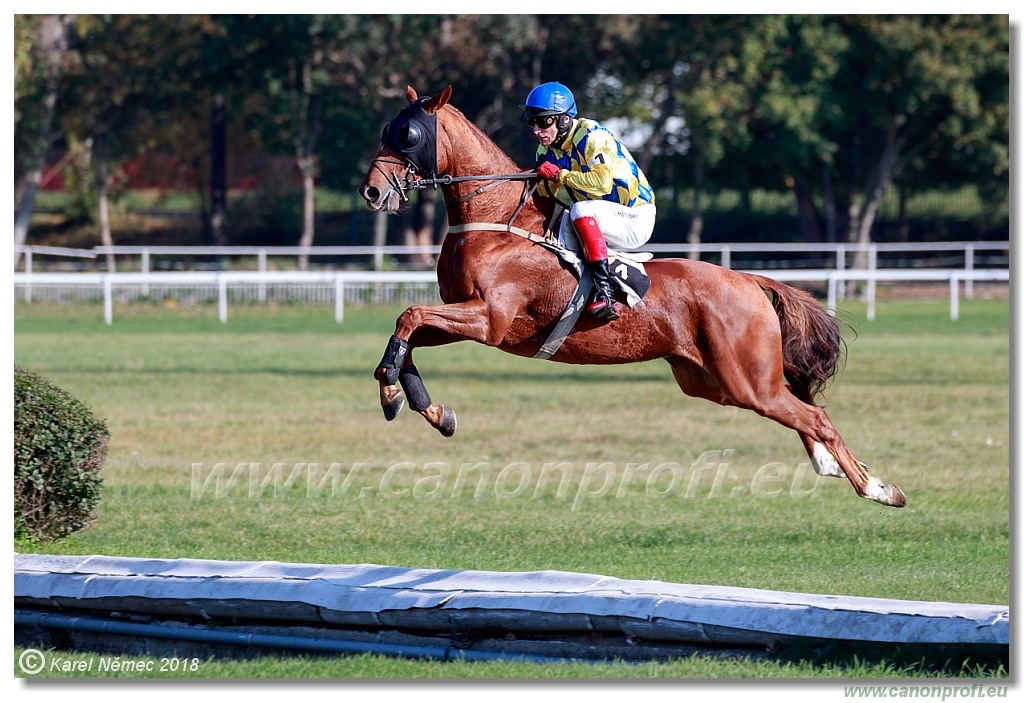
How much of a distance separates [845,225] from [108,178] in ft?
66.4

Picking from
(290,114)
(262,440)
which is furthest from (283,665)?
(290,114)

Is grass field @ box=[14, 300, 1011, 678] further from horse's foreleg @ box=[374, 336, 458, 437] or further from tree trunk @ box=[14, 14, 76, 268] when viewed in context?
tree trunk @ box=[14, 14, 76, 268]

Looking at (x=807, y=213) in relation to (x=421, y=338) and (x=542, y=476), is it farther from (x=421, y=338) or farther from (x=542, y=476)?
(x=421, y=338)

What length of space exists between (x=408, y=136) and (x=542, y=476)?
600 cm

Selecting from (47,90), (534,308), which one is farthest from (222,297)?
(534,308)

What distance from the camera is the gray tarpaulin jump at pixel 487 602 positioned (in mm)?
5285

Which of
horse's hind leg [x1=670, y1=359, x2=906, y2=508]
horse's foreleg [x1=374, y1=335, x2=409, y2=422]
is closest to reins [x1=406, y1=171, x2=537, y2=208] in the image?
horse's foreleg [x1=374, y1=335, x2=409, y2=422]

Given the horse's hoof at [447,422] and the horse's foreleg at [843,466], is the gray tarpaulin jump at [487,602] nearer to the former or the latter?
the horse's foreleg at [843,466]

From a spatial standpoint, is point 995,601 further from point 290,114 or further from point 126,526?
point 290,114

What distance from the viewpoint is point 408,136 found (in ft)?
19.0

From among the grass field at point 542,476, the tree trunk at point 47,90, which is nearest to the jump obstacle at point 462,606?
the grass field at point 542,476

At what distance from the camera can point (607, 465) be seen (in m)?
11.9

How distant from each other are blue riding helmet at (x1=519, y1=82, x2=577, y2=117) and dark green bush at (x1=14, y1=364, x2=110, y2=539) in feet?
11.8

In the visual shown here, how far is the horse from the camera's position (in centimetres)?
568
